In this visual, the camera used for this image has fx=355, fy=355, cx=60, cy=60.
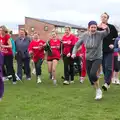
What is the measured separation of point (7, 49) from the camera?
12.9 meters

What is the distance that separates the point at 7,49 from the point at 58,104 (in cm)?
481

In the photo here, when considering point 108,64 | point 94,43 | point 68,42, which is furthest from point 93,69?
point 68,42

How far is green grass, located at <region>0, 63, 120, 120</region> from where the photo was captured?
7406mm

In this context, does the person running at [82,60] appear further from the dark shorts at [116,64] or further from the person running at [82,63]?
the dark shorts at [116,64]

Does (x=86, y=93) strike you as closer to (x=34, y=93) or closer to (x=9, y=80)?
(x=34, y=93)

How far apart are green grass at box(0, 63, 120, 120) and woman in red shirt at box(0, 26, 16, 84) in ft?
4.28

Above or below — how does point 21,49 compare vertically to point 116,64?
above

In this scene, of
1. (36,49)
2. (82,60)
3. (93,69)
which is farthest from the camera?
(82,60)

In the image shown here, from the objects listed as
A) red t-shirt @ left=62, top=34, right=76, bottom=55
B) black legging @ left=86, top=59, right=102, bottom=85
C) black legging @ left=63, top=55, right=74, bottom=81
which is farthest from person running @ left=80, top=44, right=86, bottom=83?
black legging @ left=86, top=59, right=102, bottom=85

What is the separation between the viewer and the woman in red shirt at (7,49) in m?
12.5

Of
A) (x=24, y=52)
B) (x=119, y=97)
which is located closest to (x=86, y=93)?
(x=119, y=97)

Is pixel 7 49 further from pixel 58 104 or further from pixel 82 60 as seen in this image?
pixel 58 104

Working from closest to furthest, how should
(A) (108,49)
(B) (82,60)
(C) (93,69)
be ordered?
(C) (93,69)
(A) (108,49)
(B) (82,60)

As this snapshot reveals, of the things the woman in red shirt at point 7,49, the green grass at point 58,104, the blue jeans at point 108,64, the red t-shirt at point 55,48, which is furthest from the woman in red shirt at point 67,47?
the blue jeans at point 108,64
